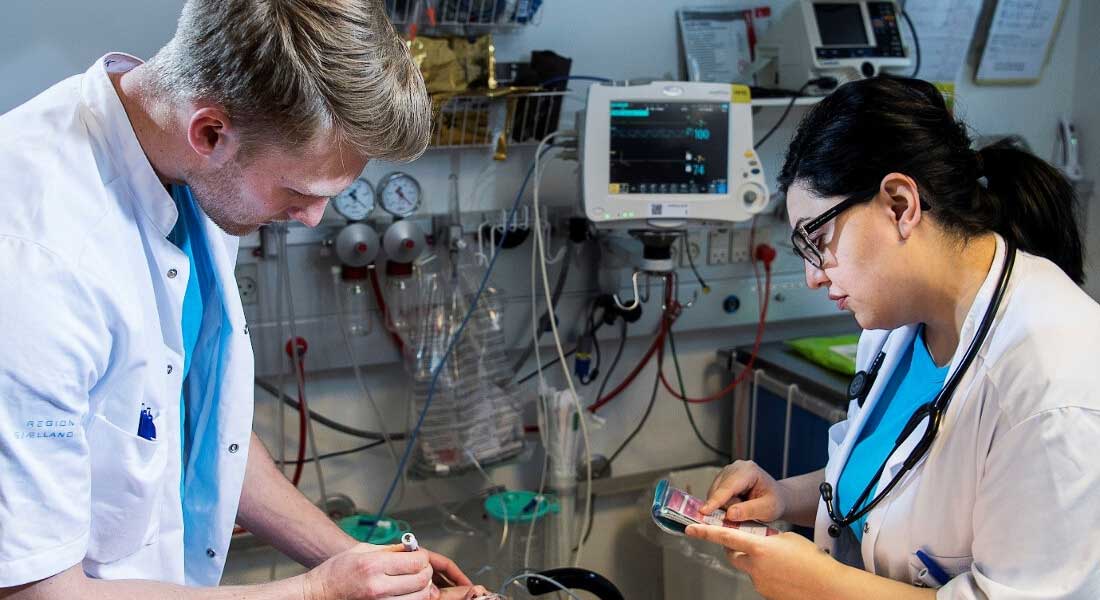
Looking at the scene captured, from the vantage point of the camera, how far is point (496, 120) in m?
2.27

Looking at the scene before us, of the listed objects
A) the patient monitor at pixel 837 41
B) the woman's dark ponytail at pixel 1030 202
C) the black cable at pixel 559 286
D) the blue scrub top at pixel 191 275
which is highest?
the patient monitor at pixel 837 41

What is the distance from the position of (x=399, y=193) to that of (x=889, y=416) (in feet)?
4.24

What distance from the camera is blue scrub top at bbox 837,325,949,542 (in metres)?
1.33

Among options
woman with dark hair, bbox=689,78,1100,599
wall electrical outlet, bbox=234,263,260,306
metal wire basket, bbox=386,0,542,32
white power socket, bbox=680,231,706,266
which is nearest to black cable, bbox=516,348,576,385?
white power socket, bbox=680,231,706,266

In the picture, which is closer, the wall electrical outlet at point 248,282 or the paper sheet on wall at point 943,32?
the wall electrical outlet at point 248,282

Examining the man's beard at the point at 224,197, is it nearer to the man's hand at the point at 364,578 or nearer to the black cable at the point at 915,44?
the man's hand at the point at 364,578

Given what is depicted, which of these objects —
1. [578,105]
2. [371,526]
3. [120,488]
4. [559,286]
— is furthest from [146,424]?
[578,105]

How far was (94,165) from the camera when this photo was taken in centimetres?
101

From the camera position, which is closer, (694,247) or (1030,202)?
(1030,202)

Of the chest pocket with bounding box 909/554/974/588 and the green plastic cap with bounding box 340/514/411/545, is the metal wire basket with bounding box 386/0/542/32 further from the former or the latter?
the chest pocket with bounding box 909/554/974/588

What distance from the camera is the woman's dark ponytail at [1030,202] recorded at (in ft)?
4.10

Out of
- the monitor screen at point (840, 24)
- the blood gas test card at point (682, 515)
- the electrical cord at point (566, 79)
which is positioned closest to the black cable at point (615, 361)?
the electrical cord at point (566, 79)

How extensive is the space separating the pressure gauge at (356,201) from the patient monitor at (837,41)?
1155 millimetres

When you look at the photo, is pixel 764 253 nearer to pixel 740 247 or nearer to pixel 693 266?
pixel 740 247
